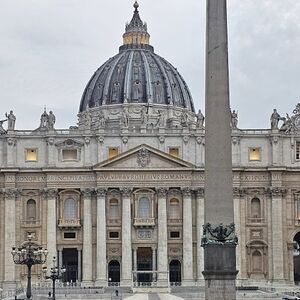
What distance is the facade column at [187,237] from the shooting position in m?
89.6

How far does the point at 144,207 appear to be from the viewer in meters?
90.9

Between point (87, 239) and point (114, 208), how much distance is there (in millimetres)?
3578

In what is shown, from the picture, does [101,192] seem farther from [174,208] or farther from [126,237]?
[174,208]

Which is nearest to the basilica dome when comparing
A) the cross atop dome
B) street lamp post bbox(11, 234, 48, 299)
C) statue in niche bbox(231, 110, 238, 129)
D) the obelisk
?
the cross atop dome

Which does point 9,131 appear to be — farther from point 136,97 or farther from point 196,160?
point 136,97

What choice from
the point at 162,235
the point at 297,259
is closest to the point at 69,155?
the point at 162,235

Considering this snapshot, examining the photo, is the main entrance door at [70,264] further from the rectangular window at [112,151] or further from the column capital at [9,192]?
the rectangular window at [112,151]

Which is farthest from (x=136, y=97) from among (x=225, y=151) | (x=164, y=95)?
(x=225, y=151)

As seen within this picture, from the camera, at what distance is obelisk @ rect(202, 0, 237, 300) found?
27.6m

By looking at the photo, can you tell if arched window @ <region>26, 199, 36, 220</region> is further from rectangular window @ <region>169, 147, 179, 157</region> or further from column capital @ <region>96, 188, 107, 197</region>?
rectangular window @ <region>169, 147, 179, 157</region>

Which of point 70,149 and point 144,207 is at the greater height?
point 70,149

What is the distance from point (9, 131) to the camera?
9012cm

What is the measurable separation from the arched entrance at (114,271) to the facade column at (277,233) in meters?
13.3

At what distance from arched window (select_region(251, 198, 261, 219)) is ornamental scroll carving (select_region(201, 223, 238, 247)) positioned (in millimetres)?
64390
